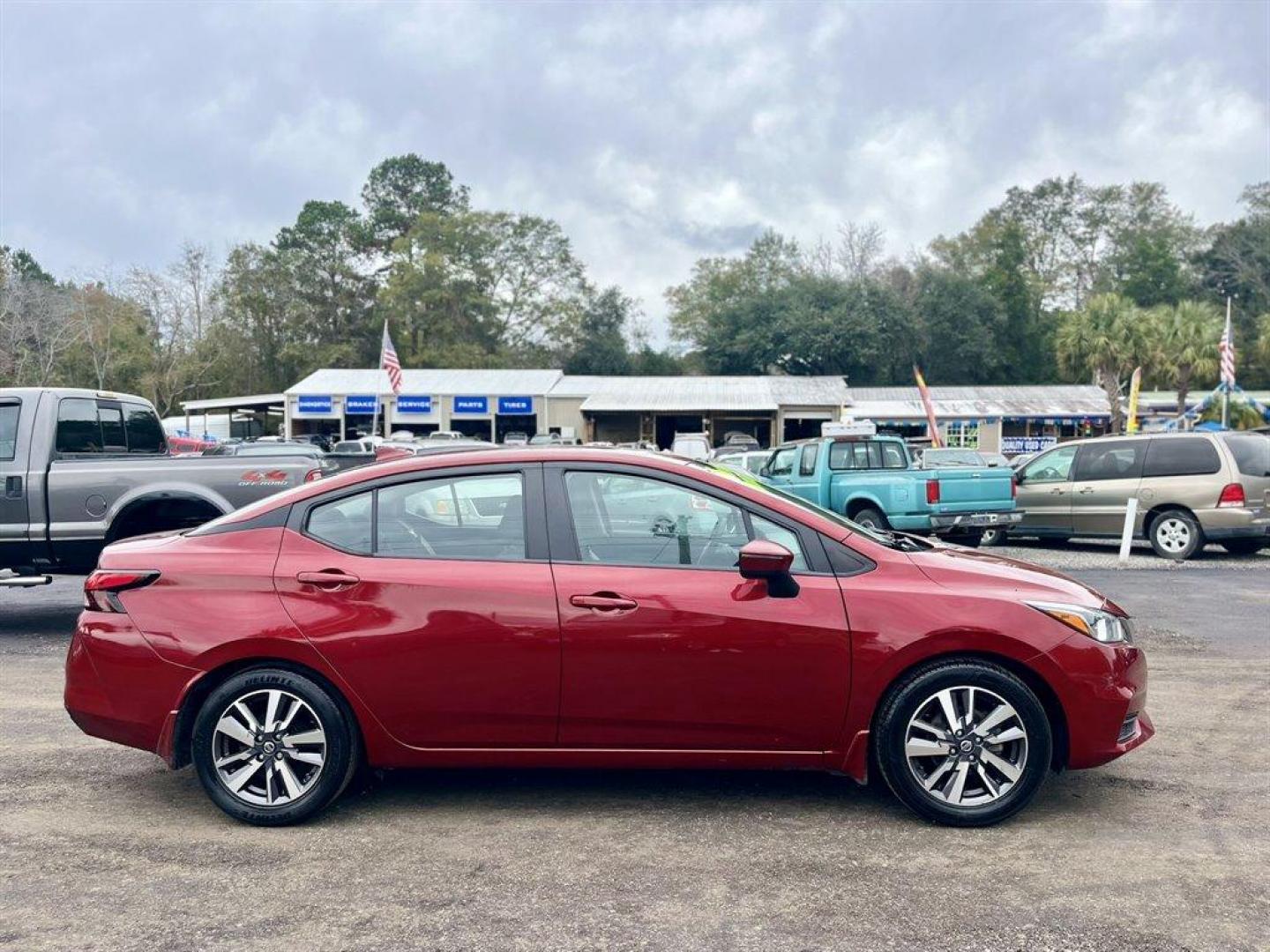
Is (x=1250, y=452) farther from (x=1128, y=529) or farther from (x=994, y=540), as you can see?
(x=994, y=540)

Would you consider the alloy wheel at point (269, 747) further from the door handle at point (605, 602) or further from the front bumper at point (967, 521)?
the front bumper at point (967, 521)

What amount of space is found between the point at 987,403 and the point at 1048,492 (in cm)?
3147

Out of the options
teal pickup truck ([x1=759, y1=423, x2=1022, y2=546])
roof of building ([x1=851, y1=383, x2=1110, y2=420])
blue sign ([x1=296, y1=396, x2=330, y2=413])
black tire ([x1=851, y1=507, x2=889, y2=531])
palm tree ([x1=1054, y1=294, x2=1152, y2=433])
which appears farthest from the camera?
blue sign ([x1=296, y1=396, x2=330, y2=413])

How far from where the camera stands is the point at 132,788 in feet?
15.9

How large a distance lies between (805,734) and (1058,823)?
1.18 metres

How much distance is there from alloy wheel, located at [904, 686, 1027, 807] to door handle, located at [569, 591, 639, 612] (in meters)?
1.27

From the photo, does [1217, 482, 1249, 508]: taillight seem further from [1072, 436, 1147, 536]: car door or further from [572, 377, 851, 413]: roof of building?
[572, 377, 851, 413]: roof of building

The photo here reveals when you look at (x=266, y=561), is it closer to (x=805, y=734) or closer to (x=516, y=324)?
(x=805, y=734)

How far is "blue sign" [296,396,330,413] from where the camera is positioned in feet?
146

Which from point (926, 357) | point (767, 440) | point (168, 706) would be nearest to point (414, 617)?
point (168, 706)

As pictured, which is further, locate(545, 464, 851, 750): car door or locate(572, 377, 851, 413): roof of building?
locate(572, 377, 851, 413): roof of building

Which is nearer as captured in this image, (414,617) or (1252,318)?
(414,617)

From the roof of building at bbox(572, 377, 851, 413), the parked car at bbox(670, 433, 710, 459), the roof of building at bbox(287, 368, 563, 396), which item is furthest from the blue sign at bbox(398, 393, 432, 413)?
the parked car at bbox(670, 433, 710, 459)

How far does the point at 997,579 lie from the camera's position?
14.3 ft
